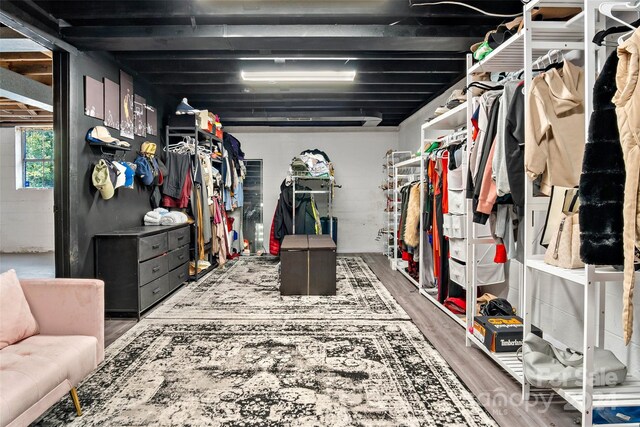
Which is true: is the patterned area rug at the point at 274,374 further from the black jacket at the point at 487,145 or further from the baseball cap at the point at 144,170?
the baseball cap at the point at 144,170

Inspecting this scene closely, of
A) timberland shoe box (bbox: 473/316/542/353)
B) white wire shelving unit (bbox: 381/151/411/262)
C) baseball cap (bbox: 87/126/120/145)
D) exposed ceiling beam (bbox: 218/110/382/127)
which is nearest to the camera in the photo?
timberland shoe box (bbox: 473/316/542/353)

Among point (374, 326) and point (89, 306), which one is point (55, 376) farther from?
point (374, 326)

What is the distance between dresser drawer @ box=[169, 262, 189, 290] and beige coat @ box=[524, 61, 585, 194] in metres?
3.75

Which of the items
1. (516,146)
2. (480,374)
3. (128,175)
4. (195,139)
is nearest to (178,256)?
(128,175)

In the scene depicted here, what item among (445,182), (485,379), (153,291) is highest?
(445,182)

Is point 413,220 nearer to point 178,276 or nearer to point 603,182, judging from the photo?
point 178,276

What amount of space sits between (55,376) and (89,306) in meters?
0.45

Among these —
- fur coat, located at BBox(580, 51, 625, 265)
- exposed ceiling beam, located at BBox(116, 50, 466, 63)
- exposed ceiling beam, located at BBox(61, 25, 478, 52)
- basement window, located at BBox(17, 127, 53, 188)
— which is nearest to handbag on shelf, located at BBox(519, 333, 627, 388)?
fur coat, located at BBox(580, 51, 625, 265)

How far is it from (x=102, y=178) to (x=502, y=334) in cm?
361

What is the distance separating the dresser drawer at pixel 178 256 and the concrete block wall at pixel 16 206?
4.98 meters

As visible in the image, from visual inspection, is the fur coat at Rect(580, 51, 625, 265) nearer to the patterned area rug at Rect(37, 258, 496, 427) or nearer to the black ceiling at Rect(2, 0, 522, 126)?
the patterned area rug at Rect(37, 258, 496, 427)

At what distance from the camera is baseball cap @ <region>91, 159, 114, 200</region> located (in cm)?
368

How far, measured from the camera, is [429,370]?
2529mm

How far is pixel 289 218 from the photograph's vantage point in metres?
6.94
